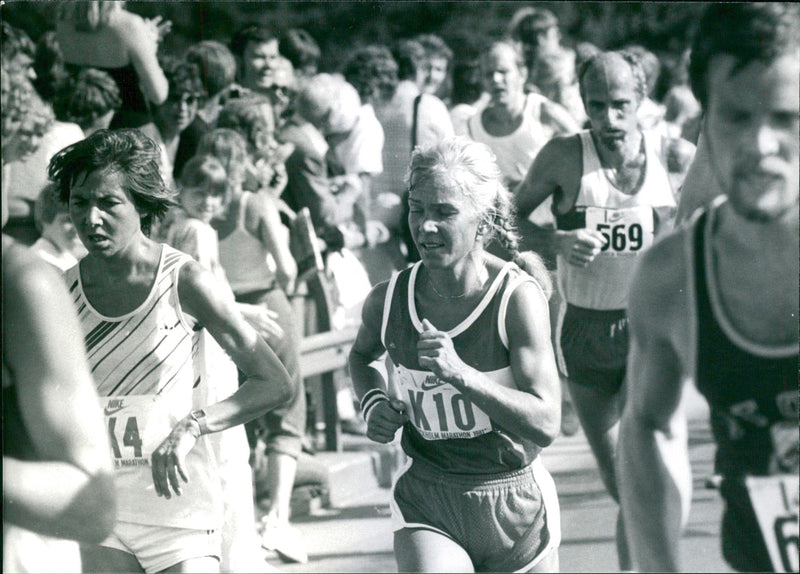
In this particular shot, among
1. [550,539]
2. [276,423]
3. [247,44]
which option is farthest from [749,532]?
[247,44]

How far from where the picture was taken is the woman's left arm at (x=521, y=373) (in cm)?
323

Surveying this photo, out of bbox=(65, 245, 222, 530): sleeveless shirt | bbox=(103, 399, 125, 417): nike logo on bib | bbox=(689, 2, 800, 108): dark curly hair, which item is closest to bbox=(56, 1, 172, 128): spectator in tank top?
bbox=(65, 245, 222, 530): sleeveless shirt

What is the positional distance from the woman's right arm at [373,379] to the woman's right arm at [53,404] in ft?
4.19

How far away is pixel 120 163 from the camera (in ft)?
11.5

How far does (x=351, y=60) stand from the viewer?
645 cm

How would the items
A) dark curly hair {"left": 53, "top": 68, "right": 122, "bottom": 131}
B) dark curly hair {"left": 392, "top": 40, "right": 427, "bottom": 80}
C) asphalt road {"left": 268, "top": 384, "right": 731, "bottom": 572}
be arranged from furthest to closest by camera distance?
dark curly hair {"left": 392, "top": 40, "right": 427, "bottom": 80}, asphalt road {"left": 268, "top": 384, "right": 731, "bottom": 572}, dark curly hair {"left": 53, "top": 68, "right": 122, "bottom": 131}

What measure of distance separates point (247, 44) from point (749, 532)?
3.72 meters

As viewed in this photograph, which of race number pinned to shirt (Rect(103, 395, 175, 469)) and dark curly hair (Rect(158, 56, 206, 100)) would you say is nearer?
race number pinned to shirt (Rect(103, 395, 175, 469))

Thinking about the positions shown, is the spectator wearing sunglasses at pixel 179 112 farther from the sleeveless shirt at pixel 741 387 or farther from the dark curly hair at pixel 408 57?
the sleeveless shirt at pixel 741 387

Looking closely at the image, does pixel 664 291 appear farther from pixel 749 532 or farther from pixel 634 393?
pixel 749 532

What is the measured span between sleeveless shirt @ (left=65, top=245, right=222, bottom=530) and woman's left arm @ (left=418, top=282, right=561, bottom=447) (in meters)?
0.71

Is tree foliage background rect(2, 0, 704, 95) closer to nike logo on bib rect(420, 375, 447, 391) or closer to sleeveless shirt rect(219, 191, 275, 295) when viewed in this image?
sleeveless shirt rect(219, 191, 275, 295)

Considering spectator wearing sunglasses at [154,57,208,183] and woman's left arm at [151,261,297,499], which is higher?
spectator wearing sunglasses at [154,57,208,183]

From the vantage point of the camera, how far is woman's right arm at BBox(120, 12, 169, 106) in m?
4.75
